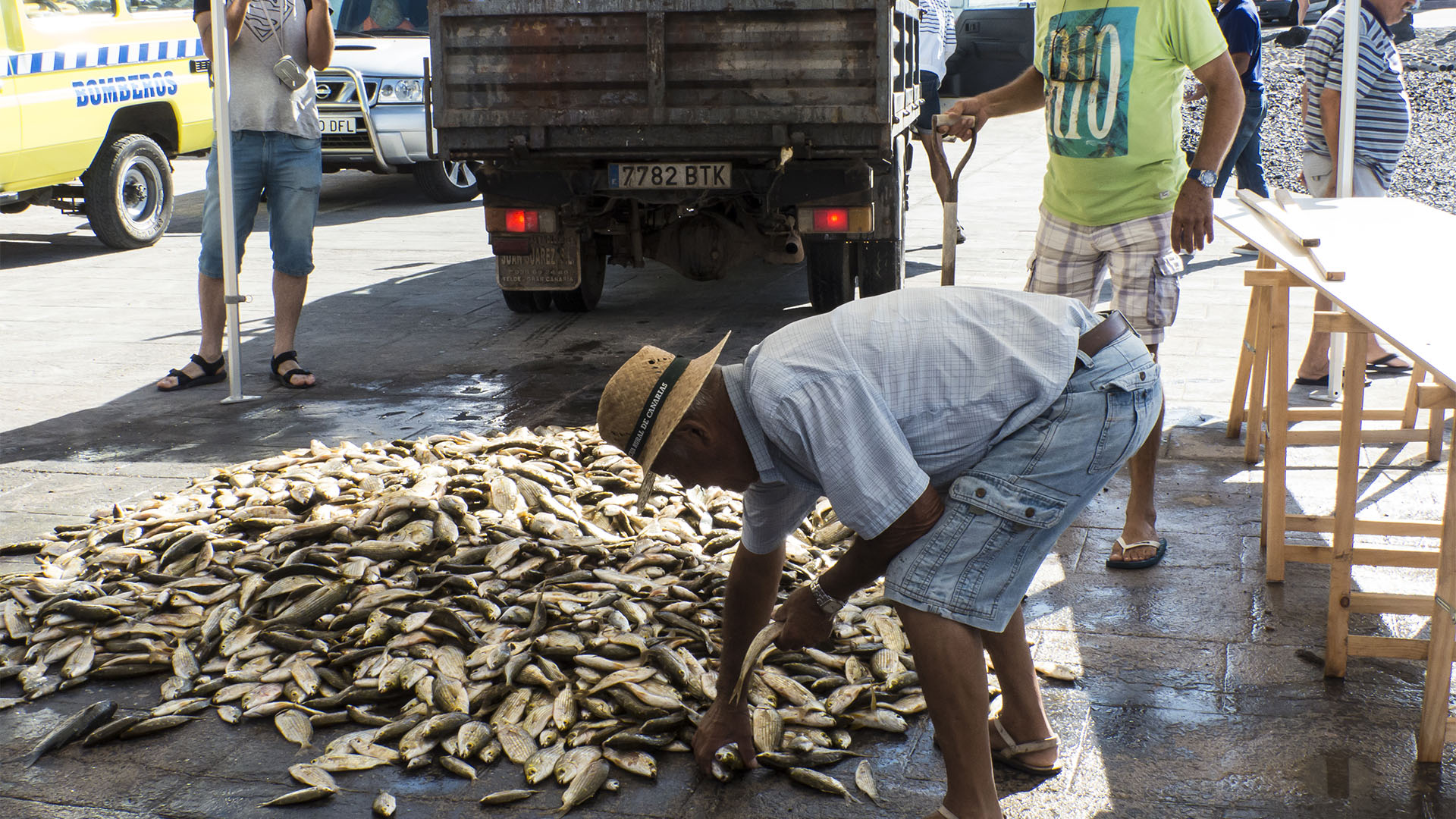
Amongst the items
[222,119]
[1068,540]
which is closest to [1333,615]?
[1068,540]

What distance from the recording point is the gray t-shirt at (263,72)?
6.32m

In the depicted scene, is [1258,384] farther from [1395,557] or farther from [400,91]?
[400,91]

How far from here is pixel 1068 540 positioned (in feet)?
14.8

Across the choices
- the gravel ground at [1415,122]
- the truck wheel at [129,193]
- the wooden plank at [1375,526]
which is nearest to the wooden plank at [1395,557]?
the wooden plank at [1375,526]

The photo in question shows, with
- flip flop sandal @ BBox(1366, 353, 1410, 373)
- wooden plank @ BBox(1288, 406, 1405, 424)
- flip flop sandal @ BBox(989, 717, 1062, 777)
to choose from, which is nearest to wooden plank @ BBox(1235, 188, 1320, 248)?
wooden plank @ BBox(1288, 406, 1405, 424)

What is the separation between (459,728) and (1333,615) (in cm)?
223

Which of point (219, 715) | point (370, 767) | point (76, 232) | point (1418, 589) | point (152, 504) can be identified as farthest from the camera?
point (76, 232)

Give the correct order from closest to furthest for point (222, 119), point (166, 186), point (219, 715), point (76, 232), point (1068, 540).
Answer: point (219, 715) < point (1068, 540) < point (222, 119) < point (166, 186) < point (76, 232)

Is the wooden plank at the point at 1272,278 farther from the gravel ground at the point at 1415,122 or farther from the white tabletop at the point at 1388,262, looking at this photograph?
the gravel ground at the point at 1415,122

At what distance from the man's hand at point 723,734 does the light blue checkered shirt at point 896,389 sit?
2.29 feet

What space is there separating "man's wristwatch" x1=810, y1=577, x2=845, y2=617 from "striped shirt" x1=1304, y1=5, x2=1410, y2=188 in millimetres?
4813

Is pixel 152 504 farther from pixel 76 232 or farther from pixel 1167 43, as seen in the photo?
pixel 76 232

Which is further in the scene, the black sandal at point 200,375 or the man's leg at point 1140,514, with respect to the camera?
the black sandal at point 200,375

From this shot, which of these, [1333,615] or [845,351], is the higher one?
[845,351]
